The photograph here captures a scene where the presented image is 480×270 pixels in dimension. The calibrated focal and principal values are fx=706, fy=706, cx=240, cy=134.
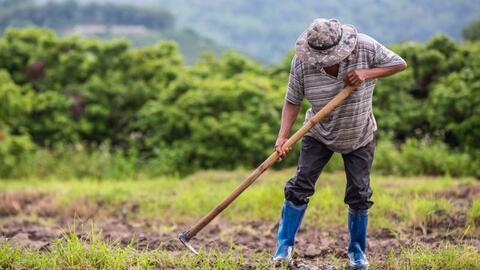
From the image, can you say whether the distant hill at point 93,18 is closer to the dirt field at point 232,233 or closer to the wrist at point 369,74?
the dirt field at point 232,233

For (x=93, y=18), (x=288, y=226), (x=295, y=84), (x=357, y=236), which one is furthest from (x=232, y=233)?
(x=93, y=18)

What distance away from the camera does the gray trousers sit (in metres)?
4.64

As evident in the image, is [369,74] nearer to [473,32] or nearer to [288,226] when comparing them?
[288,226]

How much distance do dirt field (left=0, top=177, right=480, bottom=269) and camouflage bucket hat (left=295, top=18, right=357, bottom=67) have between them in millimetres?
1330

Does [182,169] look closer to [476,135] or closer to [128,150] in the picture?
[128,150]

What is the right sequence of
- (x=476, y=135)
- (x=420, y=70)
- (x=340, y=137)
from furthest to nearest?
(x=420, y=70) < (x=476, y=135) < (x=340, y=137)

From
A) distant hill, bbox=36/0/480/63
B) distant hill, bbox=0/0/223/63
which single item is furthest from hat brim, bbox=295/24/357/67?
distant hill, bbox=0/0/223/63

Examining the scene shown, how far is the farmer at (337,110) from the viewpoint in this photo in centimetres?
429

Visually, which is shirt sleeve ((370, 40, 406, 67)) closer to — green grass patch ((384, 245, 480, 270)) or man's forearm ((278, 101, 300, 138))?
man's forearm ((278, 101, 300, 138))

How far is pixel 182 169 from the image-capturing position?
1284 centimetres

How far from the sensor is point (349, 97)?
4.51m

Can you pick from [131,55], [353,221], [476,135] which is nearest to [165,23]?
[131,55]

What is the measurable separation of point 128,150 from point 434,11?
39558 mm

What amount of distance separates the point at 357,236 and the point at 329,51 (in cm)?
132
